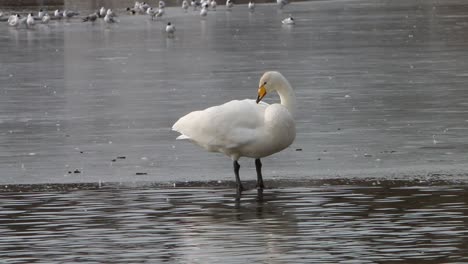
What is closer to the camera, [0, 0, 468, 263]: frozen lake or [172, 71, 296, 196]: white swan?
[0, 0, 468, 263]: frozen lake

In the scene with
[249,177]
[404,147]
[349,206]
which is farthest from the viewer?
[404,147]

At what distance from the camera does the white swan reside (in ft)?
39.9

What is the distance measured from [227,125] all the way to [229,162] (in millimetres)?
1783

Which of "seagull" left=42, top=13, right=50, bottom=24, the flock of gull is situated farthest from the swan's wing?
"seagull" left=42, top=13, right=50, bottom=24

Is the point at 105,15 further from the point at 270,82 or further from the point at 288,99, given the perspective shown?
the point at 288,99

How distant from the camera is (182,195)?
12.0 meters

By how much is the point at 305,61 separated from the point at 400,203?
A: 16123 mm

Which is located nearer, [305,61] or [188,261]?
[188,261]

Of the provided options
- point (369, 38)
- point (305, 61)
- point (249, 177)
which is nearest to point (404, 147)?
point (249, 177)

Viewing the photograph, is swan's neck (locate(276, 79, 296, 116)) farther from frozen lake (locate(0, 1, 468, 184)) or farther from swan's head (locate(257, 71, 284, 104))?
frozen lake (locate(0, 1, 468, 184))

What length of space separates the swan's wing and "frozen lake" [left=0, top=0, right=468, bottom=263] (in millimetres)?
426

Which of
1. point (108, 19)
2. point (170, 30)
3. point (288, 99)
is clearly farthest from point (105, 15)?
point (288, 99)

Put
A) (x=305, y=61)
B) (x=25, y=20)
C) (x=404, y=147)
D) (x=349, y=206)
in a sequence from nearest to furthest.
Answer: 1. (x=349, y=206)
2. (x=404, y=147)
3. (x=305, y=61)
4. (x=25, y=20)

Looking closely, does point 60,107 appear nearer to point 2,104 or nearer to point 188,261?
point 2,104
